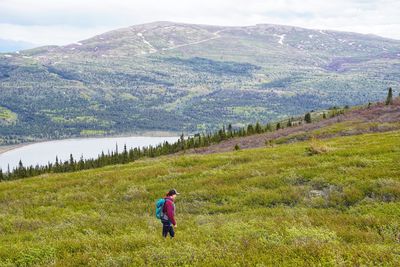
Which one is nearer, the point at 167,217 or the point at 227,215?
the point at 167,217

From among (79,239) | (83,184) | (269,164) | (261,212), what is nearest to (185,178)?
(269,164)

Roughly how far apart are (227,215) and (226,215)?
0.09 meters

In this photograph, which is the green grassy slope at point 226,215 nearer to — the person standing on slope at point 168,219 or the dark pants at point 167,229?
the dark pants at point 167,229

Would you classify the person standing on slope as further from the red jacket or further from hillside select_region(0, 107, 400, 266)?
hillside select_region(0, 107, 400, 266)

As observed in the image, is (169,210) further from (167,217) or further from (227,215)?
(227,215)

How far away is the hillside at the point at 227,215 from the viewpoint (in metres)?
12.5

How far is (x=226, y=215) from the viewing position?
1986cm

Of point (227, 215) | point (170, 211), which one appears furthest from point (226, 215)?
point (170, 211)

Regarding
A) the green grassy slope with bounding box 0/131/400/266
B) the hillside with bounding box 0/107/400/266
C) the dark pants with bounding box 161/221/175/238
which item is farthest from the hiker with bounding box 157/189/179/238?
the hillside with bounding box 0/107/400/266

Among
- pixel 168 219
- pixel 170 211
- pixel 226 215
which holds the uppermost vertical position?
pixel 170 211

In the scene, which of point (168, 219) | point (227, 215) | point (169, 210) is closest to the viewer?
point (168, 219)

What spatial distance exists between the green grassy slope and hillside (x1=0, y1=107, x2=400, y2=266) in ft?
0.18

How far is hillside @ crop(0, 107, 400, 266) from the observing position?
41.1 feet

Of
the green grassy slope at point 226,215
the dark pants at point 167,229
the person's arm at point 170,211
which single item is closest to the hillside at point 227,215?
the green grassy slope at point 226,215
